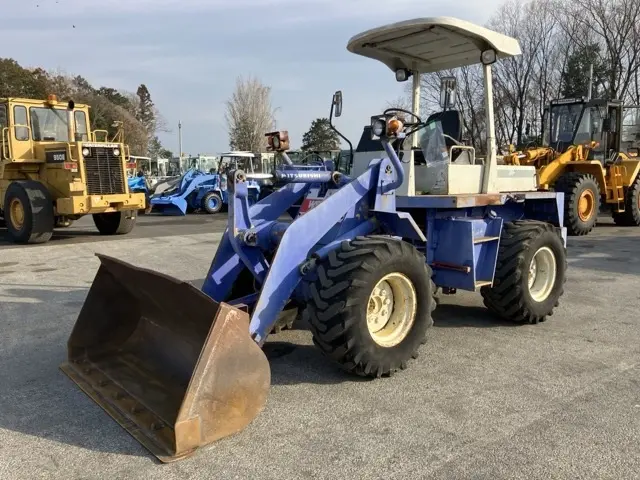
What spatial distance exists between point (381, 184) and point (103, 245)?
857cm

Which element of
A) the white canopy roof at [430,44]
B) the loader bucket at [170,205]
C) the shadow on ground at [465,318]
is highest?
the white canopy roof at [430,44]

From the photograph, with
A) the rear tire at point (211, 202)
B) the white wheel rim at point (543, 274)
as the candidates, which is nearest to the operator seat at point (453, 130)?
the white wheel rim at point (543, 274)

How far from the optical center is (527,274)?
5.48 m

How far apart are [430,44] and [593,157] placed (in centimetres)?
1077

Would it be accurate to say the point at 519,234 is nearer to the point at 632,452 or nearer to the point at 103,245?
the point at 632,452

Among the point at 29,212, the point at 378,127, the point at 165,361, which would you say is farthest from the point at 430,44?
the point at 29,212

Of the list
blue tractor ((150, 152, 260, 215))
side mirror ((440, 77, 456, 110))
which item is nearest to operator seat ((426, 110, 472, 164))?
side mirror ((440, 77, 456, 110))

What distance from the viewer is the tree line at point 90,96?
39.8 metres

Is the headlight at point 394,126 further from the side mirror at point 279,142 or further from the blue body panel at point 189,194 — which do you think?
the blue body panel at point 189,194

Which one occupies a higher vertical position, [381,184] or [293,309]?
[381,184]

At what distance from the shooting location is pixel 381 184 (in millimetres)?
4758

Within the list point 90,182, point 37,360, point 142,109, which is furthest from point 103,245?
point 142,109

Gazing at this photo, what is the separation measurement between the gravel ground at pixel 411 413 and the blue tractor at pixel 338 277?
179 mm

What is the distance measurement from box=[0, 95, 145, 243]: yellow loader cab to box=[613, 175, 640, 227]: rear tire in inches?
475
